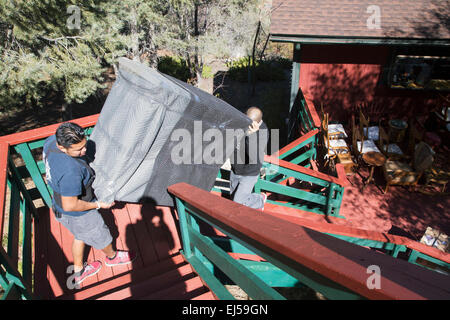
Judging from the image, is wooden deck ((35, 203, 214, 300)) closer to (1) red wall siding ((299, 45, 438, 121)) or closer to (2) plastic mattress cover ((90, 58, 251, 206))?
(2) plastic mattress cover ((90, 58, 251, 206))

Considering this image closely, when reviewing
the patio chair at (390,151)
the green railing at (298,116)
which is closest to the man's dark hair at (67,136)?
the green railing at (298,116)

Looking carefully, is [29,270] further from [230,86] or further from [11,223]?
[230,86]

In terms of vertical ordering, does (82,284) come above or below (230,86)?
above

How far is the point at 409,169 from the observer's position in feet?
20.8

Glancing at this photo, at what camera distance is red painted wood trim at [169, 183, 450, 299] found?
2.83 ft

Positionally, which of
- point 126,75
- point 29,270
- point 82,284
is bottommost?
point 82,284

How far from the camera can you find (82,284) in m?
2.81

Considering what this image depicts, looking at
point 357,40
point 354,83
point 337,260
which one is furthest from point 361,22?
point 337,260

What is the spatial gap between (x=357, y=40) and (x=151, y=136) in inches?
264

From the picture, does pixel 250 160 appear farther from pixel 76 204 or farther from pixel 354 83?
pixel 354 83

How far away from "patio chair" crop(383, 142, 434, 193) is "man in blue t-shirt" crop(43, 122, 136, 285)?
226 inches

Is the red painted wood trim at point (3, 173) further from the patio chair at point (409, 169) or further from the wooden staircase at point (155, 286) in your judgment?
the patio chair at point (409, 169)
